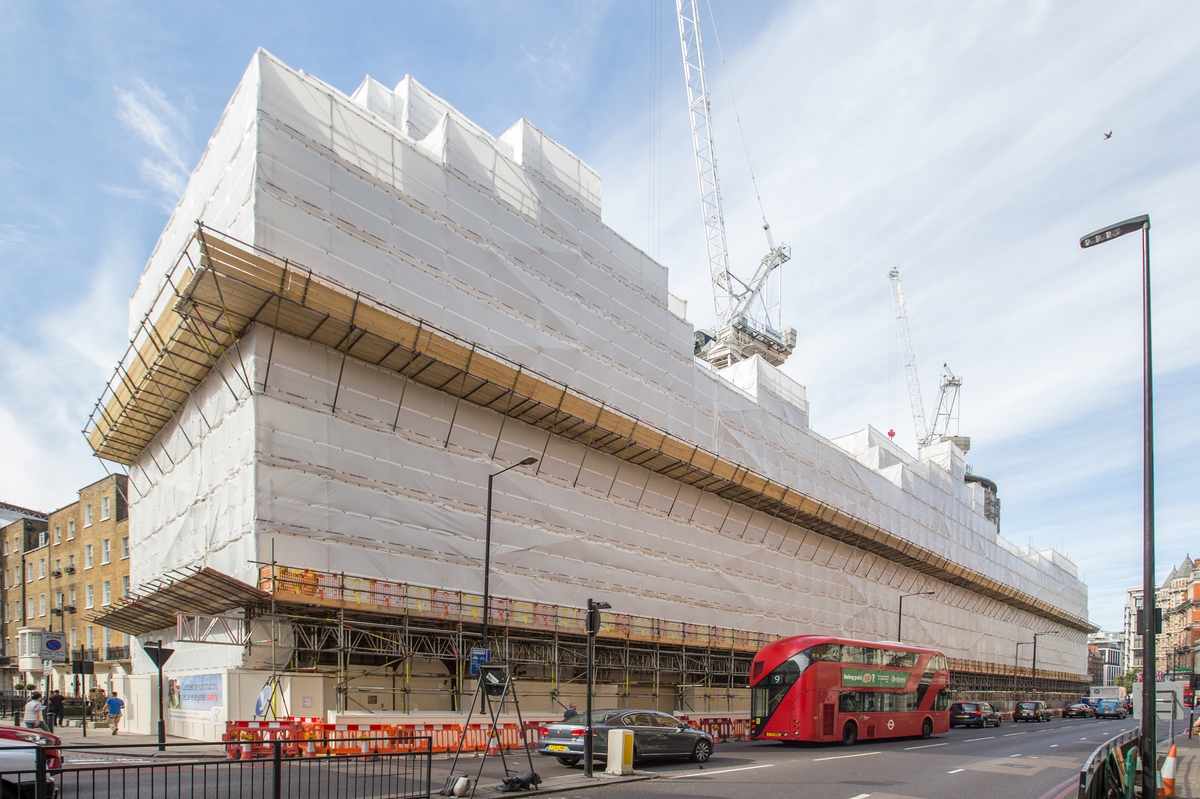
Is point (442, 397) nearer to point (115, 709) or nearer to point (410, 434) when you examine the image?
point (410, 434)

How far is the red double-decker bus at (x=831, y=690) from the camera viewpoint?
2306 centimetres

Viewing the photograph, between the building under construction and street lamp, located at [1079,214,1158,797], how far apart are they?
16.3 m

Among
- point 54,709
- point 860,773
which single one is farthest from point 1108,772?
point 54,709

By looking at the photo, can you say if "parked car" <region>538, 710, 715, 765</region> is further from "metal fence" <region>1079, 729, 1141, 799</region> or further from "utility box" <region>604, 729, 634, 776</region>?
"metal fence" <region>1079, 729, 1141, 799</region>

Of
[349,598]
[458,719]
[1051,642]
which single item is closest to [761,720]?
[458,719]

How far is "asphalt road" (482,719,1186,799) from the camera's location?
537 inches

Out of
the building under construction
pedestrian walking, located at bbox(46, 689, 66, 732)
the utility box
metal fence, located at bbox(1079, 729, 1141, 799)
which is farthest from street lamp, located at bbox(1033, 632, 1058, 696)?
pedestrian walking, located at bbox(46, 689, 66, 732)

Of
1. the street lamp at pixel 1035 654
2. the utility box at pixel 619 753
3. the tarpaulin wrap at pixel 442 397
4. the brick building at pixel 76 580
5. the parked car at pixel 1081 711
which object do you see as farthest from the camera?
the street lamp at pixel 1035 654

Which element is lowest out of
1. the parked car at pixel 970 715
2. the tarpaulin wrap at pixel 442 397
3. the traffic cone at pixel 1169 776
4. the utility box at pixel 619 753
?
the parked car at pixel 970 715

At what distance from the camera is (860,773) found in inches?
643

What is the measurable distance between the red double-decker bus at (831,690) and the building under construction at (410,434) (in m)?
6.64

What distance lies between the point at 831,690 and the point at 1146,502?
1257 cm

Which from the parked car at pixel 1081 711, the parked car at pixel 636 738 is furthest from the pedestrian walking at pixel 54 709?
the parked car at pixel 1081 711

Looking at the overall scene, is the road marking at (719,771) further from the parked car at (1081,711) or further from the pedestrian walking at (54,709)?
the parked car at (1081,711)
